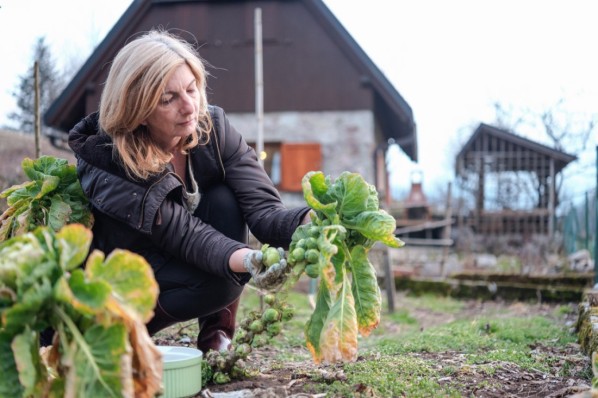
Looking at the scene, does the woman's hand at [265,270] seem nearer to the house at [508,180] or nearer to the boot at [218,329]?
the boot at [218,329]

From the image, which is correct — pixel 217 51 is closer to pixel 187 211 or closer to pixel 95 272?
pixel 187 211

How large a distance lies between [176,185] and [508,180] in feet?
53.5

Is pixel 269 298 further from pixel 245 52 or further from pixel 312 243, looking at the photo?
pixel 245 52

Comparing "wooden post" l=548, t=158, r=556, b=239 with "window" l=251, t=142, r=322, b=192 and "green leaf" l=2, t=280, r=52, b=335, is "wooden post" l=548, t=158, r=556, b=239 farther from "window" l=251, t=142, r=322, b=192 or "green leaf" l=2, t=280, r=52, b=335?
"green leaf" l=2, t=280, r=52, b=335

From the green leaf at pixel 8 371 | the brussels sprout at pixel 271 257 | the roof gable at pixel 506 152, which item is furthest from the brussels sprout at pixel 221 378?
the roof gable at pixel 506 152

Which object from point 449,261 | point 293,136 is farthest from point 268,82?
point 449,261

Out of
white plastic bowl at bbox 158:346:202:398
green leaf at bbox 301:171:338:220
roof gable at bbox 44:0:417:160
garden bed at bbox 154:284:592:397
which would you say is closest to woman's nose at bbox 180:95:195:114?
green leaf at bbox 301:171:338:220

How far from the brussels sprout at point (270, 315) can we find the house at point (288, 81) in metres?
11.7

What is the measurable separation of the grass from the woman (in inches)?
22.4

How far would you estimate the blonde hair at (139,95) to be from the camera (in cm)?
259

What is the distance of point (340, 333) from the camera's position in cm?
212

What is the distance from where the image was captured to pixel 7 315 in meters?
1.64

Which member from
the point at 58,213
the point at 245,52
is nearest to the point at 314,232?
the point at 58,213

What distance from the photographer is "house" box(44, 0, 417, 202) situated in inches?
571
